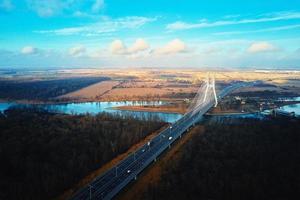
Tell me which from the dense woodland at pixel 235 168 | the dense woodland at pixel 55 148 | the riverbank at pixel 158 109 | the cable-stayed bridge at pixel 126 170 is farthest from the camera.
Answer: the riverbank at pixel 158 109

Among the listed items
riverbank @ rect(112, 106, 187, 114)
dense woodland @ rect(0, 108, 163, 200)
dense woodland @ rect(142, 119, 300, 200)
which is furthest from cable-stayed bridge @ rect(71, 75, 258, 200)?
riverbank @ rect(112, 106, 187, 114)

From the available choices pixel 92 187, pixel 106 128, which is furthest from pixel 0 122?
pixel 92 187

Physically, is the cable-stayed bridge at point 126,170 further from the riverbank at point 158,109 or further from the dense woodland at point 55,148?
the riverbank at point 158,109

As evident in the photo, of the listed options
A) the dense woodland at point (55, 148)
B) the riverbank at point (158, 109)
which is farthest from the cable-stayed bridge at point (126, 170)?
the riverbank at point (158, 109)

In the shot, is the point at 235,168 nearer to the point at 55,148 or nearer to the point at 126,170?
the point at 126,170

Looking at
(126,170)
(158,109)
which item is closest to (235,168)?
(126,170)

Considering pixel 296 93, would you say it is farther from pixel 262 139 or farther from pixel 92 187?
pixel 92 187

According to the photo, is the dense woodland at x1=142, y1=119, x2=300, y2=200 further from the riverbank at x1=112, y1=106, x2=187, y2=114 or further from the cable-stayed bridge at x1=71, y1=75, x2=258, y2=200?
the riverbank at x1=112, y1=106, x2=187, y2=114
